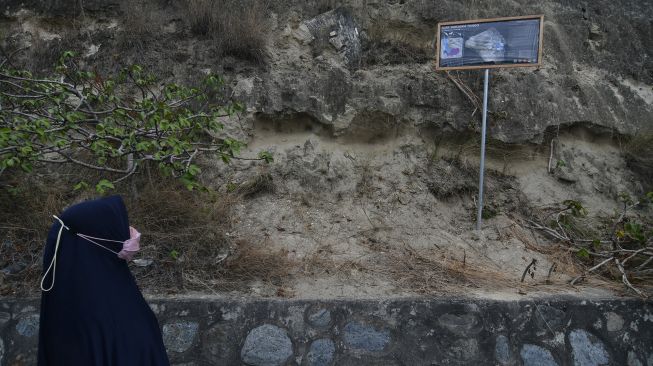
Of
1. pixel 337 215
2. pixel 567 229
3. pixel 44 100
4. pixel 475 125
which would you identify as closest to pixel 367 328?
pixel 337 215

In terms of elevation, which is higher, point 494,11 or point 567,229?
point 494,11

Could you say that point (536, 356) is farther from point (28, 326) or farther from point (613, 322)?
point (28, 326)

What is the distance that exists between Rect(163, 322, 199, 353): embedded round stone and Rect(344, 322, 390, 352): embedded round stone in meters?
1.07

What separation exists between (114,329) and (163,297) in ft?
4.31

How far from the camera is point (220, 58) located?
545 cm

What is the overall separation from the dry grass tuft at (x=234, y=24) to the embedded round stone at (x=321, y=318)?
2.97m

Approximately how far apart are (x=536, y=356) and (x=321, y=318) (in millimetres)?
1559

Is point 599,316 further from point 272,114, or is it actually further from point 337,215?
Result: point 272,114

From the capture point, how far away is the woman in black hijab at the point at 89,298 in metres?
2.30

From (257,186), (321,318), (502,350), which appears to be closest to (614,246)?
(502,350)

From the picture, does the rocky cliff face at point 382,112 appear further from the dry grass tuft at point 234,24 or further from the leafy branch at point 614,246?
the leafy branch at point 614,246

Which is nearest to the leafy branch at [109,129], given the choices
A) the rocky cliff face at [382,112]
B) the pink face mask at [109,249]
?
the rocky cliff face at [382,112]

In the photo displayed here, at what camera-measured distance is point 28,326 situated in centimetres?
353

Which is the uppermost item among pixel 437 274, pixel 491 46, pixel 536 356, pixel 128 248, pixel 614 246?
pixel 491 46
